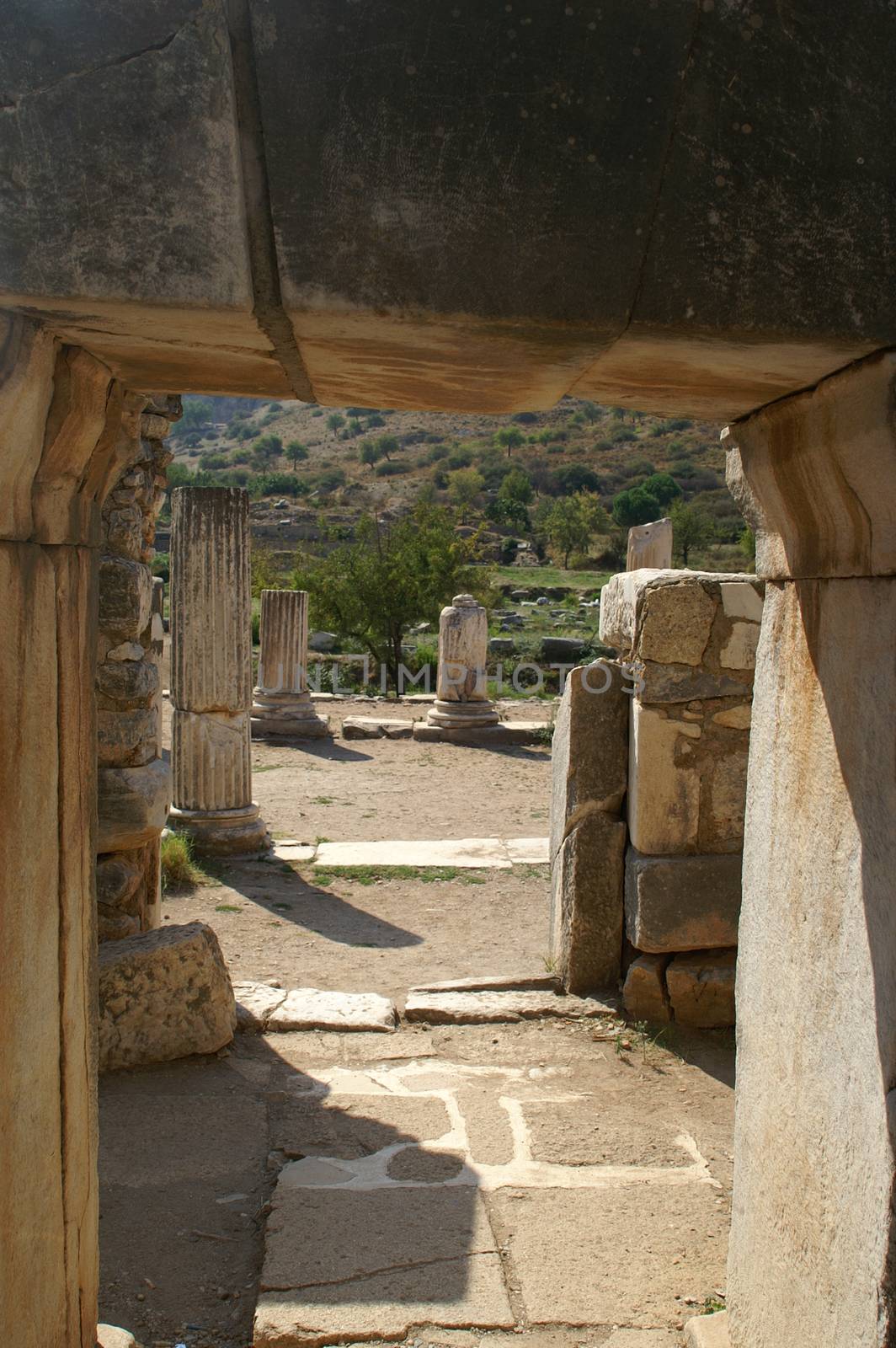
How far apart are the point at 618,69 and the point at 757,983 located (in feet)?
6.05

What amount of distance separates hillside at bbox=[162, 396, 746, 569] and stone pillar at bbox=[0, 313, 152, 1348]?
130 feet

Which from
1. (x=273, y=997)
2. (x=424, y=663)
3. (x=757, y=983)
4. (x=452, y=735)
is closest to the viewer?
(x=757, y=983)

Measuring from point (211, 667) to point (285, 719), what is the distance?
5660 mm

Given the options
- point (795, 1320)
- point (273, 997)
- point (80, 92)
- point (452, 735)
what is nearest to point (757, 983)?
point (795, 1320)

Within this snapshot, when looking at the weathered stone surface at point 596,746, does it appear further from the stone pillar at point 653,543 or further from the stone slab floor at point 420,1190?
the stone pillar at point 653,543

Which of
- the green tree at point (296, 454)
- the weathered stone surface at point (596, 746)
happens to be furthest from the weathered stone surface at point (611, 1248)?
the green tree at point (296, 454)

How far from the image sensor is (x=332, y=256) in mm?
1616

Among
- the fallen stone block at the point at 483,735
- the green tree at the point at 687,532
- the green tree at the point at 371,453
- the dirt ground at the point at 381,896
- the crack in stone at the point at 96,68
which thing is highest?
the green tree at the point at 371,453

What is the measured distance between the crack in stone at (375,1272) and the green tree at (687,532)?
37.1 metres

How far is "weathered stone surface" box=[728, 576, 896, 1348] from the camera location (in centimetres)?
181

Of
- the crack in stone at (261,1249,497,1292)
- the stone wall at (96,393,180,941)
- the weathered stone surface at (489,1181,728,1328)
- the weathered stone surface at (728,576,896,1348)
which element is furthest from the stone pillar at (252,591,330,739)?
the weathered stone surface at (728,576,896,1348)

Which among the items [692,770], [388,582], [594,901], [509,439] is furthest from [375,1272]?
[509,439]

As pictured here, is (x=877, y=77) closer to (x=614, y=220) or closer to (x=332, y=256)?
(x=614, y=220)

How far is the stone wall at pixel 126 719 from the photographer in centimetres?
481
